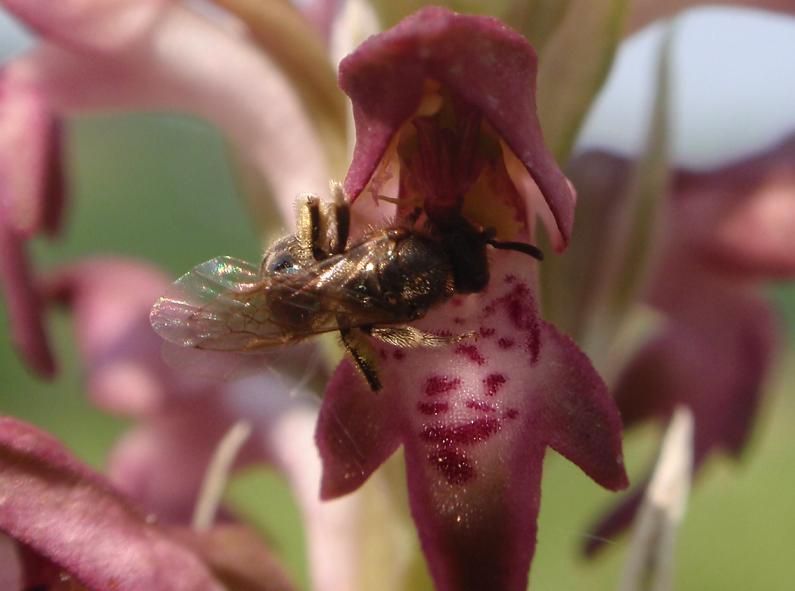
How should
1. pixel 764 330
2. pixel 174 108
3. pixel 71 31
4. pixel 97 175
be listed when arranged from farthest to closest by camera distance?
pixel 97 175 < pixel 764 330 < pixel 174 108 < pixel 71 31

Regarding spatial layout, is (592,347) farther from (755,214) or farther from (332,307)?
(332,307)

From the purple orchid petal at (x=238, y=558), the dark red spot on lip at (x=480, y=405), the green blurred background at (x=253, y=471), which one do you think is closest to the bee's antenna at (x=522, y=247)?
the dark red spot on lip at (x=480, y=405)

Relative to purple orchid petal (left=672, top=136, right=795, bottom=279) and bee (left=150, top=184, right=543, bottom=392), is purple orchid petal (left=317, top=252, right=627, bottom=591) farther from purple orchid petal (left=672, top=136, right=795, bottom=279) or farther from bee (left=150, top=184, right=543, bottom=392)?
purple orchid petal (left=672, top=136, right=795, bottom=279)

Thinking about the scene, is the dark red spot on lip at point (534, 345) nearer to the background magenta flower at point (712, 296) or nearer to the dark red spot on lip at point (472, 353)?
the dark red spot on lip at point (472, 353)

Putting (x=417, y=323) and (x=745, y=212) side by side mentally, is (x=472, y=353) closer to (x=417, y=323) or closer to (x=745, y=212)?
(x=417, y=323)

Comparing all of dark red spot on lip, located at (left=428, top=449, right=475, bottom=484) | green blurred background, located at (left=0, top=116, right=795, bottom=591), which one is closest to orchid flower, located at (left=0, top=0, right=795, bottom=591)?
dark red spot on lip, located at (left=428, top=449, right=475, bottom=484)

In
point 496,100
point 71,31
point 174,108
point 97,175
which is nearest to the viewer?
point 496,100

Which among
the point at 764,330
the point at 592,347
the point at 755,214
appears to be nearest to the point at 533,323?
the point at 592,347
